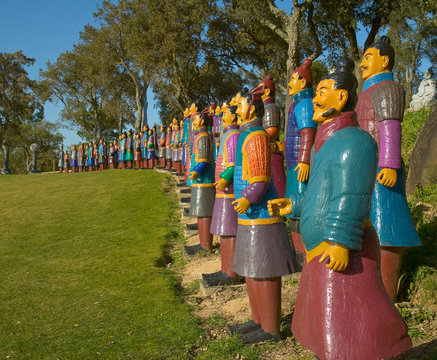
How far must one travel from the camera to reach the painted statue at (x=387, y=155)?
10.4 feet

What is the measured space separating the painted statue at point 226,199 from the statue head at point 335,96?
182cm

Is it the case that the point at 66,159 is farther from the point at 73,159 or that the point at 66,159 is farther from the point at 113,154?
the point at 113,154

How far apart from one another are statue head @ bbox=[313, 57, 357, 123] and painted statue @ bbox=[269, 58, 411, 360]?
4 cm

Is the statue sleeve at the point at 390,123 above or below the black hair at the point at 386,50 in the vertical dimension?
below

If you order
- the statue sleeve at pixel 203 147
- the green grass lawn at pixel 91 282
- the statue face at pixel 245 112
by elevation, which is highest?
the statue face at pixel 245 112

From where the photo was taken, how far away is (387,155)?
313cm

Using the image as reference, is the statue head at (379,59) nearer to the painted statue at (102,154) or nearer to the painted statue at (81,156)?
the painted statue at (102,154)

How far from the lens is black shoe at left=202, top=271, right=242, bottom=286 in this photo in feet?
15.6

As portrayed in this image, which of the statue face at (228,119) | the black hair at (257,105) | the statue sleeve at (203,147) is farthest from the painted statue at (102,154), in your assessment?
the black hair at (257,105)

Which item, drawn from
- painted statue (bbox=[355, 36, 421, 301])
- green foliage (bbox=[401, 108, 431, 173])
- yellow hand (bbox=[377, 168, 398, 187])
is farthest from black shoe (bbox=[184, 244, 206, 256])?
green foliage (bbox=[401, 108, 431, 173])

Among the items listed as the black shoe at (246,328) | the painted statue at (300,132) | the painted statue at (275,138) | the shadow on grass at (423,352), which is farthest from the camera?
the painted statue at (275,138)

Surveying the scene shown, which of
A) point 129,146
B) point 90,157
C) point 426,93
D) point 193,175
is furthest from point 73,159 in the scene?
point 193,175

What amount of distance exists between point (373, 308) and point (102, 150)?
19799 millimetres

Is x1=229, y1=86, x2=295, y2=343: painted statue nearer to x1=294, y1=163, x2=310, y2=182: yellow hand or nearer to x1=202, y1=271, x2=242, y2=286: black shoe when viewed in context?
x1=294, y1=163, x2=310, y2=182: yellow hand
